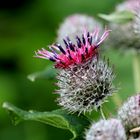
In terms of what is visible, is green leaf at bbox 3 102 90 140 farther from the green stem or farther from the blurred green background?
the blurred green background

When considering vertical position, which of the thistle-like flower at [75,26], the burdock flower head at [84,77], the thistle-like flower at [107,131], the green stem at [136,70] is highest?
the thistle-like flower at [75,26]

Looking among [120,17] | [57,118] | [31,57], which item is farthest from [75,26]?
[31,57]

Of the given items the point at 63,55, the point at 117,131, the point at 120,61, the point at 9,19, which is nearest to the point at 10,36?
the point at 9,19

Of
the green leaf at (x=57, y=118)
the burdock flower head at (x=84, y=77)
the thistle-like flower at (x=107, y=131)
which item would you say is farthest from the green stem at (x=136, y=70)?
the thistle-like flower at (x=107, y=131)

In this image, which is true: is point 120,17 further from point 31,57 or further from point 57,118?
point 31,57

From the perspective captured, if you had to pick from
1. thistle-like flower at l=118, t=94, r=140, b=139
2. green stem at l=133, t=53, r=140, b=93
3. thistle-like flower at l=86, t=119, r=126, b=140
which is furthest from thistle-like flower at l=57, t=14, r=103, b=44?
thistle-like flower at l=86, t=119, r=126, b=140

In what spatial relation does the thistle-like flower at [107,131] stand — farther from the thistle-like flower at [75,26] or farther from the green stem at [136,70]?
the thistle-like flower at [75,26]

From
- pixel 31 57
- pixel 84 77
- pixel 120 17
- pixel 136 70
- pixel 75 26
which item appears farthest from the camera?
pixel 31 57
